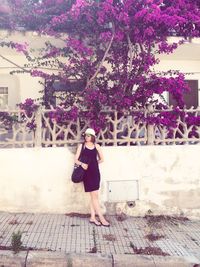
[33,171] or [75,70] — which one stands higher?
[75,70]

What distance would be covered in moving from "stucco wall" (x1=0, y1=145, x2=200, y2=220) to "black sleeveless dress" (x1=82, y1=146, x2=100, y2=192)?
42 cm

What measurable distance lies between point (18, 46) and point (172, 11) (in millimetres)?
2897

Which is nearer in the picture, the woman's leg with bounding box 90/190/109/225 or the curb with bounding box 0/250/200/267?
the curb with bounding box 0/250/200/267

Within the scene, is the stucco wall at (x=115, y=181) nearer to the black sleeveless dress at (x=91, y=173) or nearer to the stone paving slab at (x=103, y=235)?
the stone paving slab at (x=103, y=235)

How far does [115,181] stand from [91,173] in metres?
0.67

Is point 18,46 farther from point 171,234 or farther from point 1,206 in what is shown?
point 171,234

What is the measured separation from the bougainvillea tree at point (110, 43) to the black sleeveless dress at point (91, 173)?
0.59m

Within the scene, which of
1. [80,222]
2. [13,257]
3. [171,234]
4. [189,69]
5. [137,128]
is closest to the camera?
[13,257]

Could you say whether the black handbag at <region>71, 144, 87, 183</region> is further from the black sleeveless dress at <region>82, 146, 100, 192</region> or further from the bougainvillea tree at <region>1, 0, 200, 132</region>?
the bougainvillea tree at <region>1, 0, 200, 132</region>

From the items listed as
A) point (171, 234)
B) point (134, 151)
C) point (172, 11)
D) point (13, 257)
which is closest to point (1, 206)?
point (13, 257)

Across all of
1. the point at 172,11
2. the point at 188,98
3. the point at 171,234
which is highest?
the point at 172,11

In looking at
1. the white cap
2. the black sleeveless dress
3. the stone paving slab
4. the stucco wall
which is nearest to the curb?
the stone paving slab

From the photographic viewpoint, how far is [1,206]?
21.0 feet

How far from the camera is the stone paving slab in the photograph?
5012 millimetres
